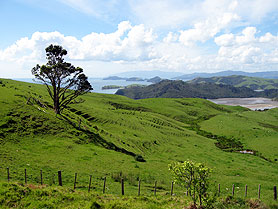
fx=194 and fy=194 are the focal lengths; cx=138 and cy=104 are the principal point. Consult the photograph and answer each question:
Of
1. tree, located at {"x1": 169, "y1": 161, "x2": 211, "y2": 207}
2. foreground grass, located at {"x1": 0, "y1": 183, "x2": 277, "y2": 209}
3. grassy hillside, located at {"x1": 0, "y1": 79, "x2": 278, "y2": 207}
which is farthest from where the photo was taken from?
grassy hillside, located at {"x1": 0, "y1": 79, "x2": 278, "y2": 207}

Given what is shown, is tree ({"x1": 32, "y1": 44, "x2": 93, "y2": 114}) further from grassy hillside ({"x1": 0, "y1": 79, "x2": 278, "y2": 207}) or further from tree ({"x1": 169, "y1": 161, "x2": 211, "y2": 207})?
tree ({"x1": 169, "y1": 161, "x2": 211, "y2": 207})

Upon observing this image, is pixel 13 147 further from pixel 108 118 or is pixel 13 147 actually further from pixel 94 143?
pixel 108 118

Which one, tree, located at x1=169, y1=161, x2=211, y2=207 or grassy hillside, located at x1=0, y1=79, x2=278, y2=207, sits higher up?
tree, located at x1=169, y1=161, x2=211, y2=207

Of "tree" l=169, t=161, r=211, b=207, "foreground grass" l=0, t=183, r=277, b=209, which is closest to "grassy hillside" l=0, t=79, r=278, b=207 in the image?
"foreground grass" l=0, t=183, r=277, b=209

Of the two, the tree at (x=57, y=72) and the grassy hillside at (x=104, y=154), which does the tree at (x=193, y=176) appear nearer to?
the grassy hillside at (x=104, y=154)

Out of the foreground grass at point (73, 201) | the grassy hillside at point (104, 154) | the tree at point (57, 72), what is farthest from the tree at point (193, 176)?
the tree at point (57, 72)

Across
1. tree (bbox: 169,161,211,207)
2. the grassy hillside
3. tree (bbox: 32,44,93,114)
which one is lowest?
the grassy hillside

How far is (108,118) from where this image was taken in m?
69.0

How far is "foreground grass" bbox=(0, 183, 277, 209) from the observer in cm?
1571

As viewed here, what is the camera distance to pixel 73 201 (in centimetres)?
1711

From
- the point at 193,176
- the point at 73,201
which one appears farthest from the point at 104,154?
the point at 193,176

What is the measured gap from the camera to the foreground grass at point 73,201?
15711mm

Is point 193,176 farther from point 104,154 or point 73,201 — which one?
point 104,154

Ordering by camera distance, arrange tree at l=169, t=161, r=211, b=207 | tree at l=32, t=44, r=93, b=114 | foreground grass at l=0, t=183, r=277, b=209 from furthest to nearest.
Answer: tree at l=32, t=44, r=93, b=114 → foreground grass at l=0, t=183, r=277, b=209 → tree at l=169, t=161, r=211, b=207
